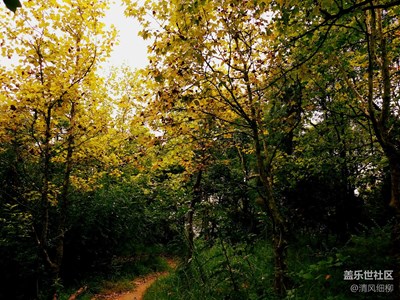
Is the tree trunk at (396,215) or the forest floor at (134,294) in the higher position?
the tree trunk at (396,215)

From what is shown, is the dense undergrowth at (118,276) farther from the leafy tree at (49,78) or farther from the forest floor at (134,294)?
the leafy tree at (49,78)

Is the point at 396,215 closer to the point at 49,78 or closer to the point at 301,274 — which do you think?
the point at 301,274

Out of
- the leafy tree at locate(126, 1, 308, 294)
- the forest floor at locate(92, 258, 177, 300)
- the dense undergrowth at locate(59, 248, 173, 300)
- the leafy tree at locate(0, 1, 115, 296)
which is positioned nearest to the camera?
the leafy tree at locate(126, 1, 308, 294)

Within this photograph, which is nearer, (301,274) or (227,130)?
(301,274)

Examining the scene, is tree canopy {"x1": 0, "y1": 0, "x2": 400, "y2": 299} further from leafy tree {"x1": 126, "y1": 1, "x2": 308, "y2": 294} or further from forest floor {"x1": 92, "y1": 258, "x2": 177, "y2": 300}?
forest floor {"x1": 92, "y1": 258, "x2": 177, "y2": 300}

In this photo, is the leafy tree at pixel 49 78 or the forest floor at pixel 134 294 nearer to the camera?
the leafy tree at pixel 49 78

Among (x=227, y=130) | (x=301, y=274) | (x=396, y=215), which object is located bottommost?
(x=301, y=274)

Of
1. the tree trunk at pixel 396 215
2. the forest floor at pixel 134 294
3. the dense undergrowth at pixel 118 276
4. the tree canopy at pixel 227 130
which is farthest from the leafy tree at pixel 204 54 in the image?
the dense undergrowth at pixel 118 276

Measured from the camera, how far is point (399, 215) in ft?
13.7

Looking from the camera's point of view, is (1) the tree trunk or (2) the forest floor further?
(2) the forest floor

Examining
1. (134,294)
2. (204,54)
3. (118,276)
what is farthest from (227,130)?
(118,276)

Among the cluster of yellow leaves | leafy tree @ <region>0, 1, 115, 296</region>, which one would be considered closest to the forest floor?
leafy tree @ <region>0, 1, 115, 296</region>

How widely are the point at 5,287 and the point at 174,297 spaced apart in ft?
17.6

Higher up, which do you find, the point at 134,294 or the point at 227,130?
the point at 227,130
